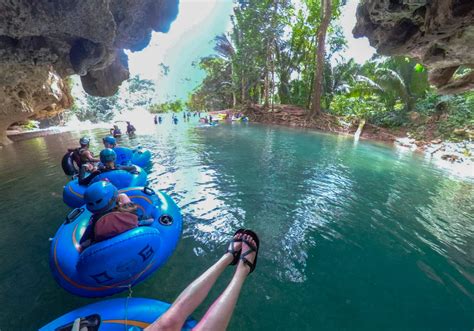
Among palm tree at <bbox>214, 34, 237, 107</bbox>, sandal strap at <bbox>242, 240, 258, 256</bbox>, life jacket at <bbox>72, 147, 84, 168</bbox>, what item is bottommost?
life jacket at <bbox>72, 147, 84, 168</bbox>

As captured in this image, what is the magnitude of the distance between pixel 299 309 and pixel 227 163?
6867 millimetres

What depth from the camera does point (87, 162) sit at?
6820 mm

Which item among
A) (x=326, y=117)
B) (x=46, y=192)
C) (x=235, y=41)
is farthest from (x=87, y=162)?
(x=235, y=41)

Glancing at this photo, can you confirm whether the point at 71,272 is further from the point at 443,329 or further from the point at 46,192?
the point at 46,192

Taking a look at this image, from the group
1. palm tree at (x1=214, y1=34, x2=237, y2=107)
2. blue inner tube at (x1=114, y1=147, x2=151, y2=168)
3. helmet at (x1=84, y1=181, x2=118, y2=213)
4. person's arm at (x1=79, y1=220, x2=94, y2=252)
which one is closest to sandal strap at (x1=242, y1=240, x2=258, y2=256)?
helmet at (x1=84, y1=181, x2=118, y2=213)

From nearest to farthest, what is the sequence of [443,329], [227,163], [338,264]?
1. [443,329]
2. [338,264]
3. [227,163]

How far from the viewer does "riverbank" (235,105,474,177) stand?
11.6 meters

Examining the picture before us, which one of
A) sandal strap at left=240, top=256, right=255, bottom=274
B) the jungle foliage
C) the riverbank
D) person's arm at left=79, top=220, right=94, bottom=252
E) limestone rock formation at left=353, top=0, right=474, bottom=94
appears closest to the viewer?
sandal strap at left=240, top=256, right=255, bottom=274

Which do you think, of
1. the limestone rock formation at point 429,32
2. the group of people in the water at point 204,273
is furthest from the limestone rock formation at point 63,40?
the limestone rock formation at point 429,32

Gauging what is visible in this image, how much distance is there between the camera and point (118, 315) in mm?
2268

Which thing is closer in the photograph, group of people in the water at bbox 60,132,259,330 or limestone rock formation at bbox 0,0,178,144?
group of people in the water at bbox 60,132,259,330

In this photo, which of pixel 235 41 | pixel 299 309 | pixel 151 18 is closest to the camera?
pixel 299 309

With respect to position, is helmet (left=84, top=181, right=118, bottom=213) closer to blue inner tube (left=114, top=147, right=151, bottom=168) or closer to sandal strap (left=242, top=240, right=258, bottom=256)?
sandal strap (left=242, top=240, right=258, bottom=256)

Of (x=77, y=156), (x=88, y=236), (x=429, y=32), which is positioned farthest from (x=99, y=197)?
(x=429, y=32)
